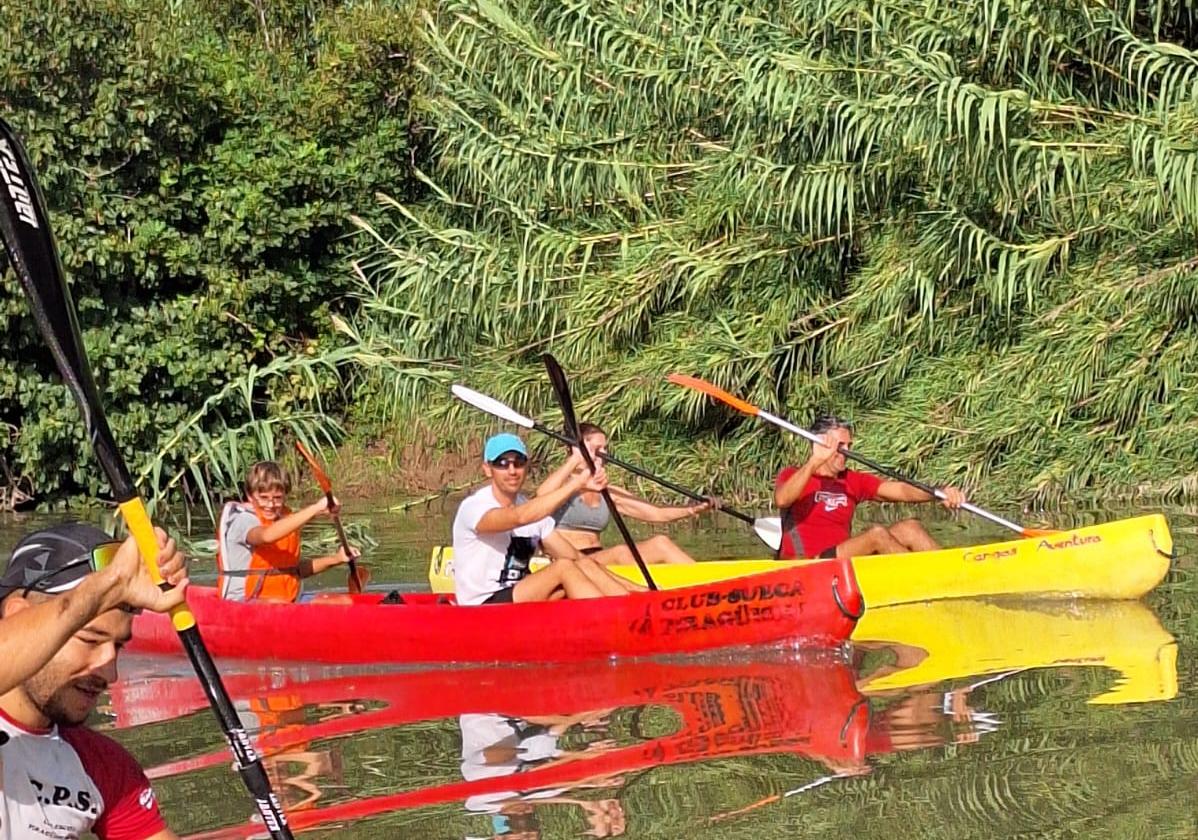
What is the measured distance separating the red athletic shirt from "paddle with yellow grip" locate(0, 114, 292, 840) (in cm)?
578

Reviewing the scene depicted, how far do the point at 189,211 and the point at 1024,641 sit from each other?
9.63 meters

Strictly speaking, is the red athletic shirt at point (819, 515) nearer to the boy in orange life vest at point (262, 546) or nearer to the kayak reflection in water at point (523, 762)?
the boy in orange life vest at point (262, 546)

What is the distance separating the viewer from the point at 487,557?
803cm

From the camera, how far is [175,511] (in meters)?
14.5

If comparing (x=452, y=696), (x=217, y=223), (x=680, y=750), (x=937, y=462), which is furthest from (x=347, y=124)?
(x=680, y=750)

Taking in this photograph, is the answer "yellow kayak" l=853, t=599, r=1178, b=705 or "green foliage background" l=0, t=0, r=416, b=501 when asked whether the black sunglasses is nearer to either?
"yellow kayak" l=853, t=599, r=1178, b=705

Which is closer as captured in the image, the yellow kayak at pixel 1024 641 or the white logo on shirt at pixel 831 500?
the yellow kayak at pixel 1024 641

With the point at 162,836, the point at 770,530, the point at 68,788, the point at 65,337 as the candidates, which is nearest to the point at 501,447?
the point at 770,530

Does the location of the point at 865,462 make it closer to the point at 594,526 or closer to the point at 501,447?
the point at 594,526

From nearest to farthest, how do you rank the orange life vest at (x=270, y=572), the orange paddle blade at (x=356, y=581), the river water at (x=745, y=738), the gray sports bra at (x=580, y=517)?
the river water at (x=745, y=738)
the orange life vest at (x=270, y=572)
the gray sports bra at (x=580, y=517)
the orange paddle blade at (x=356, y=581)

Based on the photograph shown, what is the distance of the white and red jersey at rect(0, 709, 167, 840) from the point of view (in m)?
2.98

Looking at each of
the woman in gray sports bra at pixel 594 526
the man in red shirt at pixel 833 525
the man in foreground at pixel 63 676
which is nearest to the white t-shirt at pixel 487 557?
the woman in gray sports bra at pixel 594 526

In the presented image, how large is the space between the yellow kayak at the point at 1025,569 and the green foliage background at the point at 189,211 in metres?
5.97

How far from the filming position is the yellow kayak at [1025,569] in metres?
8.43
